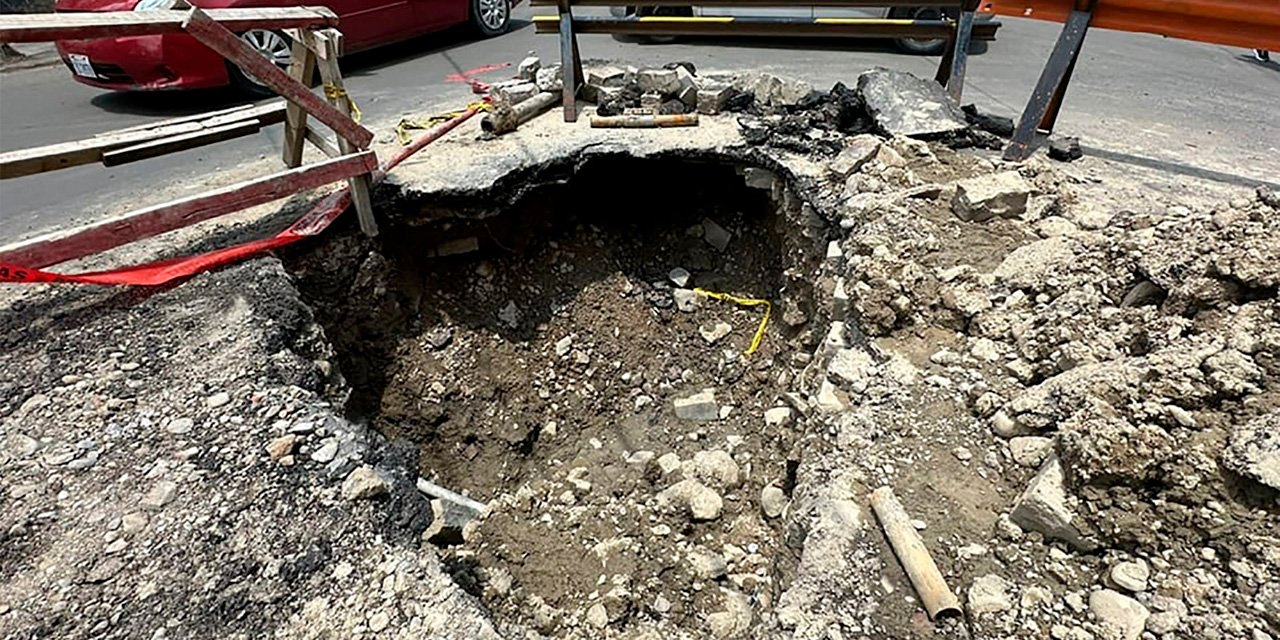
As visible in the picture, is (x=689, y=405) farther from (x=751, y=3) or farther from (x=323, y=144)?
(x=751, y=3)

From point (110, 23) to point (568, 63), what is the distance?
301 centimetres

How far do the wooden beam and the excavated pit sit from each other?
31.9 inches

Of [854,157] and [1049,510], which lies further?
[854,157]

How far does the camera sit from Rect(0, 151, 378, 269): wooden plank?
114 inches

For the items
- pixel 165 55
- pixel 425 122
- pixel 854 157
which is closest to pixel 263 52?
pixel 165 55

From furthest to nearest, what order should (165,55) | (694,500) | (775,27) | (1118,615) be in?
1. (165,55)
2. (775,27)
3. (694,500)
4. (1118,615)

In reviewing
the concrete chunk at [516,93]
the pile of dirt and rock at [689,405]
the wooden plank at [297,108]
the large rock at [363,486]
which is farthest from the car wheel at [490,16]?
the large rock at [363,486]

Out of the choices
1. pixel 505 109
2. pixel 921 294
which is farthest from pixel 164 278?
pixel 921 294

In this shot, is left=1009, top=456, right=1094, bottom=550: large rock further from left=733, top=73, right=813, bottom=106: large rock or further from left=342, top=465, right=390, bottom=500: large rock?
left=733, top=73, right=813, bottom=106: large rock

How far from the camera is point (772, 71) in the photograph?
24.5 feet

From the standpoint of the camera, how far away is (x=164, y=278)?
3.33 m

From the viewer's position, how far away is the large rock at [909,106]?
4.60 m

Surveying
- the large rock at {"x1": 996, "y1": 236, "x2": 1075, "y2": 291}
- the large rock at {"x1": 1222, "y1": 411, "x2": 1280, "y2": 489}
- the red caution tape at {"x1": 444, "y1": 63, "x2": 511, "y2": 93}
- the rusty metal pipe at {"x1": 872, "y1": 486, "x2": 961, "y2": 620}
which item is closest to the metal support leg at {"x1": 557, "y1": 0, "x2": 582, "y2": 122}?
the red caution tape at {"x1": 444, "y1": 63, "x2": 511, "y2": 93}

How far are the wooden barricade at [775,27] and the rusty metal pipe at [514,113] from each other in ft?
0.91
